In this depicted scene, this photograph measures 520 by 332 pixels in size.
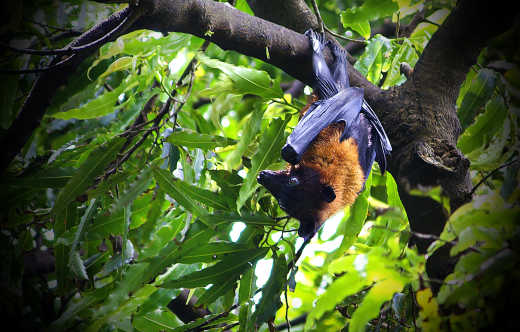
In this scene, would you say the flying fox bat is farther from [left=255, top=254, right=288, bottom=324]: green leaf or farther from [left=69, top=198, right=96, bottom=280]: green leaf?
[left=69, top=198, right=96, bottom=280]: green leaf

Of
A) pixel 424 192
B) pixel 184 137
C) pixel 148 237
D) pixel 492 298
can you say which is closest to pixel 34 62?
pixel 184 137

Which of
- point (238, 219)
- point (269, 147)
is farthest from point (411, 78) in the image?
point (238, 219)

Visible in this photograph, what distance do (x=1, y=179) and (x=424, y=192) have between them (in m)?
1.69

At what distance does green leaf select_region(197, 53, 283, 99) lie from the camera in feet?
7.23

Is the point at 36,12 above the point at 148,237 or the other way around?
above

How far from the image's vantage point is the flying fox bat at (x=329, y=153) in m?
2.19

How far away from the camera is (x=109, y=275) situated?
2.43m

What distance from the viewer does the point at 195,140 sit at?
2.20 meters

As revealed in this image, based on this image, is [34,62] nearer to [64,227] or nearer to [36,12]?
[36,12]

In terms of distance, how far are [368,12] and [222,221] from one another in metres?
1.58

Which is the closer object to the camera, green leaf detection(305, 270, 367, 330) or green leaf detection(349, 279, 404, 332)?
green leaf detection(349, 279, 404, 332)

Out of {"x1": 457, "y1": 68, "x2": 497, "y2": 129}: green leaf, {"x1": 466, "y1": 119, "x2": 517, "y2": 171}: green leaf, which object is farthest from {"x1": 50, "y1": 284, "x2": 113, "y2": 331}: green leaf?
{"x1": 457, "y1": 68, "x2": 497, "y2": 129}: green leaf

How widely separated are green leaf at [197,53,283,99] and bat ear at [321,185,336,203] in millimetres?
539

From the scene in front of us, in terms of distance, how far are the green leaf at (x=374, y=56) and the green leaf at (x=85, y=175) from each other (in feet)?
5.35
